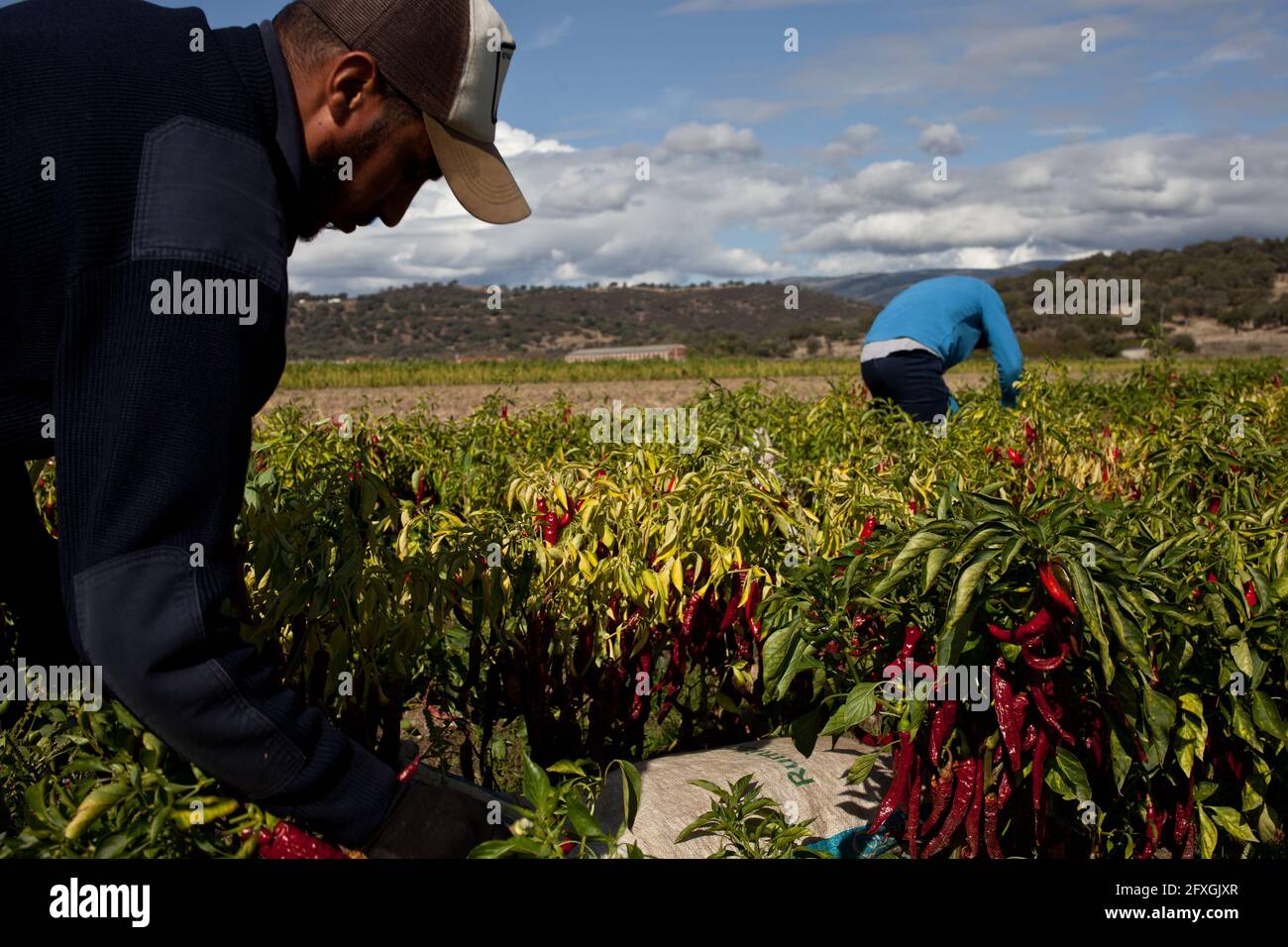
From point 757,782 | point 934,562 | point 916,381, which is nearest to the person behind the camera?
point 934,562

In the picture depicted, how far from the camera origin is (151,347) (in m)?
1.18

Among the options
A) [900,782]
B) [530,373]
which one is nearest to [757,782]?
[900,782]

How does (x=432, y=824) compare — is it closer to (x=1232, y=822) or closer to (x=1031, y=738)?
(x=1031, y=738)

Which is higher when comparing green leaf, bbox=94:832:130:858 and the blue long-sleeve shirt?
the blue long-sleeve shirt

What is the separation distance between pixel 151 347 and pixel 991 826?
5.55ft

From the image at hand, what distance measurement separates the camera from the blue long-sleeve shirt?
566 cm

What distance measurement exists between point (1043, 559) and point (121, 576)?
1.44 metres

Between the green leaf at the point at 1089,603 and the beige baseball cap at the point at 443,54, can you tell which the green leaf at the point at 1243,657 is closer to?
the green leaf at the point at 1089,603

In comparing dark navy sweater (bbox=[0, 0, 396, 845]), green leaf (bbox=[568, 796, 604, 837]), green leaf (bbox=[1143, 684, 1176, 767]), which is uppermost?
dark navy sweater (bbox=[0, 0, 396, 845])

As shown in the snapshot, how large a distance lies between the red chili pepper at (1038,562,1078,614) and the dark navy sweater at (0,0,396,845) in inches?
46.6

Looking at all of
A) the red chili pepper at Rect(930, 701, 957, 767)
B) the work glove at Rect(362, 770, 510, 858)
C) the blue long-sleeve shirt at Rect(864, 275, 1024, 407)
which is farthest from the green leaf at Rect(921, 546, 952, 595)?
the blue long-sleeve shirt at Rect(864, 275, 1024, 407)

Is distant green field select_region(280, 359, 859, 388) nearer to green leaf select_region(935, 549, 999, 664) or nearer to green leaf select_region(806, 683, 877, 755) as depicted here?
green leaf select_region(806, 683, 877, 755)

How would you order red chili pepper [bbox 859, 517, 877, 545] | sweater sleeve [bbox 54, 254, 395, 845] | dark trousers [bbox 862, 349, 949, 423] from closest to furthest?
sweater sleeve [bbox 54, 254, 395, 845], red chili pepper [bbox 859, 517, 877, 545], dark trousers [bbox 862, 349, 949, 423]
